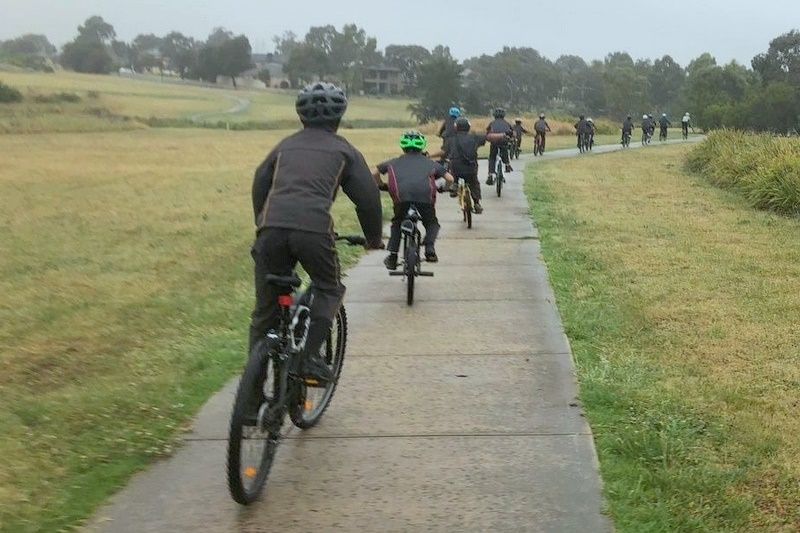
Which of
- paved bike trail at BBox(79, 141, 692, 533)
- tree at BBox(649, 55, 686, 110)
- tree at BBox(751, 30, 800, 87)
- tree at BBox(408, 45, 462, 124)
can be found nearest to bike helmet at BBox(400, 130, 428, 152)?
paved bike trail at BBox(79, 141, 692, 533)

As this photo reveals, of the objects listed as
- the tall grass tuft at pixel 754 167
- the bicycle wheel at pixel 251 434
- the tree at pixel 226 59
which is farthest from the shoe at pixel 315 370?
the tree at pixel 226 59

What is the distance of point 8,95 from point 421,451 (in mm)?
70524

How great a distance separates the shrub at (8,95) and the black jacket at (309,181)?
227 feet

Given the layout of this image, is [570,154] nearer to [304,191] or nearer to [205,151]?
[205,151]

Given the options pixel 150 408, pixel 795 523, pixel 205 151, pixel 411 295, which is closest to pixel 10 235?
pixel 411 295

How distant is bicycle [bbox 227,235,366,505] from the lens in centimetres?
405

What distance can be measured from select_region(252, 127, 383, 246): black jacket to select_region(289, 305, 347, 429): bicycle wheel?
2.58 ft

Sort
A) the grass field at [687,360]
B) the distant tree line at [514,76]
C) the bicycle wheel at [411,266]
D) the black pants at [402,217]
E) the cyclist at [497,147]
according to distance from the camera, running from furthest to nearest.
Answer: the distant tree line at [514,76], the cyclist at [497,147], the black pants at [402,217], the bicycle wheel at [411,266], the grass field at [687,360]

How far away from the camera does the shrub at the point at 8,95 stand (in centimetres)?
6744

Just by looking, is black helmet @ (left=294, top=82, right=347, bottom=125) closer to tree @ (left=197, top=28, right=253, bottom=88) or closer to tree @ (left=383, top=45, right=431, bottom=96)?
tree @ (left=197, top=28, right=253, bottom=88)

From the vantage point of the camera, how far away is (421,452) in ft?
16.0

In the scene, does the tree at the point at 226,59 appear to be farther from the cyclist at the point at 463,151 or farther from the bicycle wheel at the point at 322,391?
the bicycle wheel at the point at 322,391

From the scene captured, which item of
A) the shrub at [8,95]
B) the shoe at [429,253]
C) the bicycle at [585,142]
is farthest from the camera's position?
the shrub at [8,95]

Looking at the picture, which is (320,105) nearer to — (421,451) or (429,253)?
(421,451)
